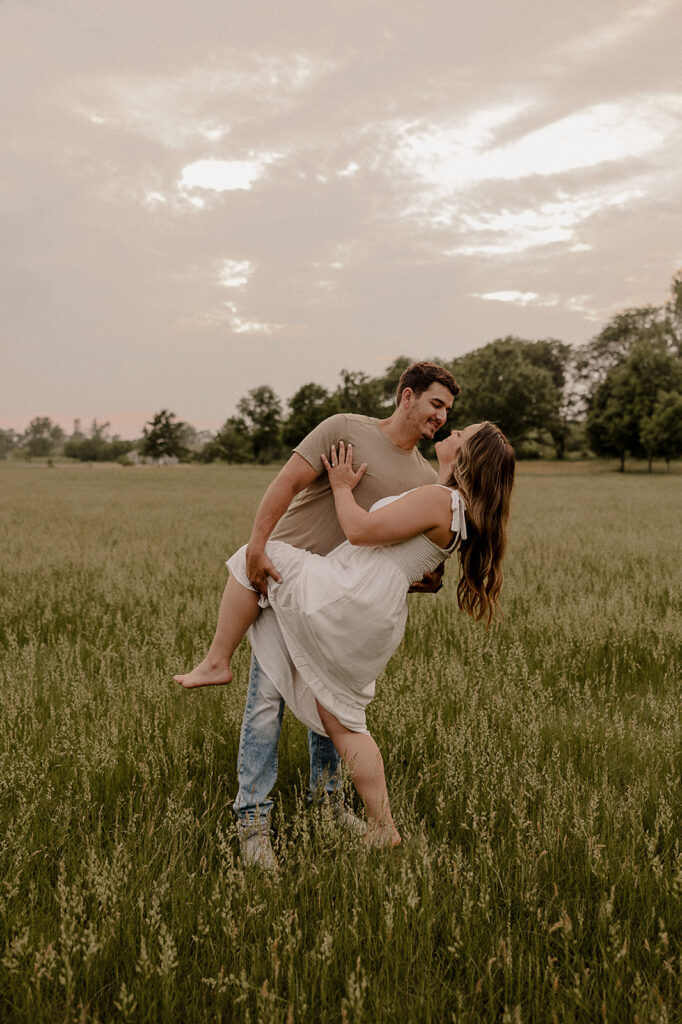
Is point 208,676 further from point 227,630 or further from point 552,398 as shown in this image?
point 552,398

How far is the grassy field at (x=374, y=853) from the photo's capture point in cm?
197

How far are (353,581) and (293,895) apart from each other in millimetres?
1170

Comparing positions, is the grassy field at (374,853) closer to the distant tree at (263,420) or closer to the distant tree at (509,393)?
the distant tree at (509,393)

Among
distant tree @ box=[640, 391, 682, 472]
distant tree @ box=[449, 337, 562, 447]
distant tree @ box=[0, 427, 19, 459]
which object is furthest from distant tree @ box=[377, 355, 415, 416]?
distant tree @ box=[0, 427, 19, 459]

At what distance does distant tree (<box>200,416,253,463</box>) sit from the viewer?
106750 mm

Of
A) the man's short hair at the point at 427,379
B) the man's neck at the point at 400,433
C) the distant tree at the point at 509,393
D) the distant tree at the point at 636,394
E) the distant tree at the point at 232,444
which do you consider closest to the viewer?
the man's short hair at the point at 427,379

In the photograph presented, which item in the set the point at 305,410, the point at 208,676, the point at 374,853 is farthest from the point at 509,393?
the point at 374,853

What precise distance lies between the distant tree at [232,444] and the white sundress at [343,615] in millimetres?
104393

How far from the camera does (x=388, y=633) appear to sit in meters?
2.68

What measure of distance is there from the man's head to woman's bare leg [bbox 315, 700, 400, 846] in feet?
4.56

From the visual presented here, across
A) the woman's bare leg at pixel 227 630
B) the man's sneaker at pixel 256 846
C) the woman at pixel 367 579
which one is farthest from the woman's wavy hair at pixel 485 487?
the man's sneaker at pixel 256 846

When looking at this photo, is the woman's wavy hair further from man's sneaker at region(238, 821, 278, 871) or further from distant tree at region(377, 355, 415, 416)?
distant tree at region(377, 355, 415, 416)

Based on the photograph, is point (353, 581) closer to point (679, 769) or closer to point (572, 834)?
point (572, 834)

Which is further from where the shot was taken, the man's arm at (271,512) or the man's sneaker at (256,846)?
the man's arm at (271,512)
